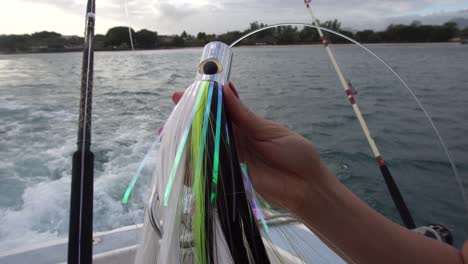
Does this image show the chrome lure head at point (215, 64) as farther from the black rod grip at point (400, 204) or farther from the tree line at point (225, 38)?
the black rod grip at point (400, 204)

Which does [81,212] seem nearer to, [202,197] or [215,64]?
[202,197]

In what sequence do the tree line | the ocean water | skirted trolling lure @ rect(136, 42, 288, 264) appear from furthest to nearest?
the ocean water → the tree line → skirted trolling lure @ rect(136, 42, 288, 264)

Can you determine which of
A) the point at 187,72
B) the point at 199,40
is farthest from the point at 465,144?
the point at 187,72

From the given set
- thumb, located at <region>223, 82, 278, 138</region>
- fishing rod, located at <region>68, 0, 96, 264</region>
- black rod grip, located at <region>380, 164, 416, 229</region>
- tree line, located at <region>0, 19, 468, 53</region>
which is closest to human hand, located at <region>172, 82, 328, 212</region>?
→ thumb, located at <region>223, 82, 278, 138</region>

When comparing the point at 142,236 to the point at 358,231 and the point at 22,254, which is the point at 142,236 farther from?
the point at 22,254

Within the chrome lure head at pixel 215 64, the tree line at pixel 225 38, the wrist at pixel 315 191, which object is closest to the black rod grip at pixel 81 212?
the chrome lure head at pixel 215 64

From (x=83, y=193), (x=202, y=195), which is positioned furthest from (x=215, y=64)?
(x=83, y=193)

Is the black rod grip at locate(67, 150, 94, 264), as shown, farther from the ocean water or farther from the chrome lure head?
the ocean water

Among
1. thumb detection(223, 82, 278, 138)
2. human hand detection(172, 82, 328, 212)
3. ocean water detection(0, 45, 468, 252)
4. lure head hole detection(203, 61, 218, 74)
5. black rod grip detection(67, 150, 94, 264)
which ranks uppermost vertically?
lure head hole detection(203, 61, 218, 74)

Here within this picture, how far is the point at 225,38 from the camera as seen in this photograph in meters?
1.85

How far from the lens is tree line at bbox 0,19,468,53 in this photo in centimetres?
181

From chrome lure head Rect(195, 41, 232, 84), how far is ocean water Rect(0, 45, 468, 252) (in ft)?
2.45

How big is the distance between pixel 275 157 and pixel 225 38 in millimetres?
1183

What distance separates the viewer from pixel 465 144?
18.7ft
